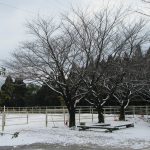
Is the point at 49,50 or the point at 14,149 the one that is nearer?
the point at 14,149

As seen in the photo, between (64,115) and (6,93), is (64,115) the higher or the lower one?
the lower one

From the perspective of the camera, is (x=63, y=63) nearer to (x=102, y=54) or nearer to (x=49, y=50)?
(x=49, y=50)

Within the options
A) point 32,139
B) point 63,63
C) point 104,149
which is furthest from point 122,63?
point 104,149

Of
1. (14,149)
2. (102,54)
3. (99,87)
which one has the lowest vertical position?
(14,149)

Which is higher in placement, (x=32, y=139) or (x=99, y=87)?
(x=99, y=87)

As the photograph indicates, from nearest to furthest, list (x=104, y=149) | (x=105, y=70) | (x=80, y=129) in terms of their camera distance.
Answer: (x=104, y=149) < (x=80, y=129) < (x=105, y=70)

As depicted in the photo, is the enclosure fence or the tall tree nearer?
the enclosure fence

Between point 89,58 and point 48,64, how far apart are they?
2606mm

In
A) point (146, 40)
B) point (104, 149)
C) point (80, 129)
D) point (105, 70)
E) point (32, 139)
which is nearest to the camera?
point (104, 149)

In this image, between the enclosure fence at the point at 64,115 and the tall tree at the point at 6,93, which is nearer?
the enclosure fence at the point at 64,115

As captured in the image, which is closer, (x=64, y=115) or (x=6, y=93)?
(x=64, y=115)

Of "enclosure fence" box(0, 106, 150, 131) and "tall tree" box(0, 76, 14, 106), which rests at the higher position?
"tall tree" box(0, 76, 14, 106)

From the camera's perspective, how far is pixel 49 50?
23.7m

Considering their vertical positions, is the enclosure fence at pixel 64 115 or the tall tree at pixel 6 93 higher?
the tall tree at pixel 6 93
